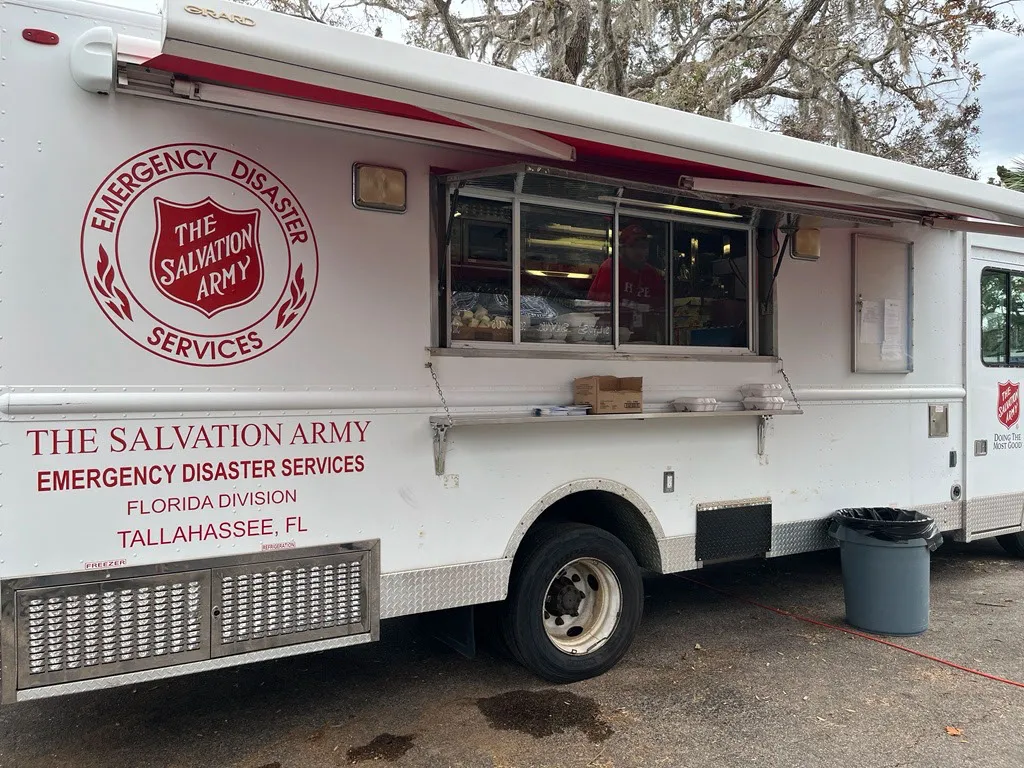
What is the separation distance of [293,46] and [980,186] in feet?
13.7

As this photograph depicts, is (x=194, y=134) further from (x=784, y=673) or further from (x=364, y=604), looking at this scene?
(x=784, y=673)

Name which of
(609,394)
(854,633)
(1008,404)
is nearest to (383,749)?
(609,394)

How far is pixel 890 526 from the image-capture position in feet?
16.4

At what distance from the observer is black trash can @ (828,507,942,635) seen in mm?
4992

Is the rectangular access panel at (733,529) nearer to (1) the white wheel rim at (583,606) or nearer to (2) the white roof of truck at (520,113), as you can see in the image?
(1) the white wheel rim at (583,606)

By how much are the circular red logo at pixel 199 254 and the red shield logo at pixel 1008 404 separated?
219 inches

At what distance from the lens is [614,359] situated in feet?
14.9

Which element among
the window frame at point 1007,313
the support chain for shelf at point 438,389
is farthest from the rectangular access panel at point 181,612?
the window frame at point 1007,313

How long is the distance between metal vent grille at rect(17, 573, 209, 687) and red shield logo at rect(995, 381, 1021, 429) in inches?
238

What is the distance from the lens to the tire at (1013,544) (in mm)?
6996

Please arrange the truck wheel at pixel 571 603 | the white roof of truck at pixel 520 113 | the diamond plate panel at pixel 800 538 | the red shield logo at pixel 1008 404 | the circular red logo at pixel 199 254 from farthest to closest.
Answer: the red shield logo at pixel 1008 404
the diamond plate panel at pixel 800 538
the truck wheel at pixel 571 603
the circular red logo at pixel 199 254
the white roof of truck at pixel 520 113

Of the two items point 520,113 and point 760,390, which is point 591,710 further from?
point 520,113

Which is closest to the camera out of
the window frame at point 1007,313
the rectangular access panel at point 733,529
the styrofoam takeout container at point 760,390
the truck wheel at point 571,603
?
the truck wheel at point 571,603

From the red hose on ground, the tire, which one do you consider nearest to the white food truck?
the red hose on ground
